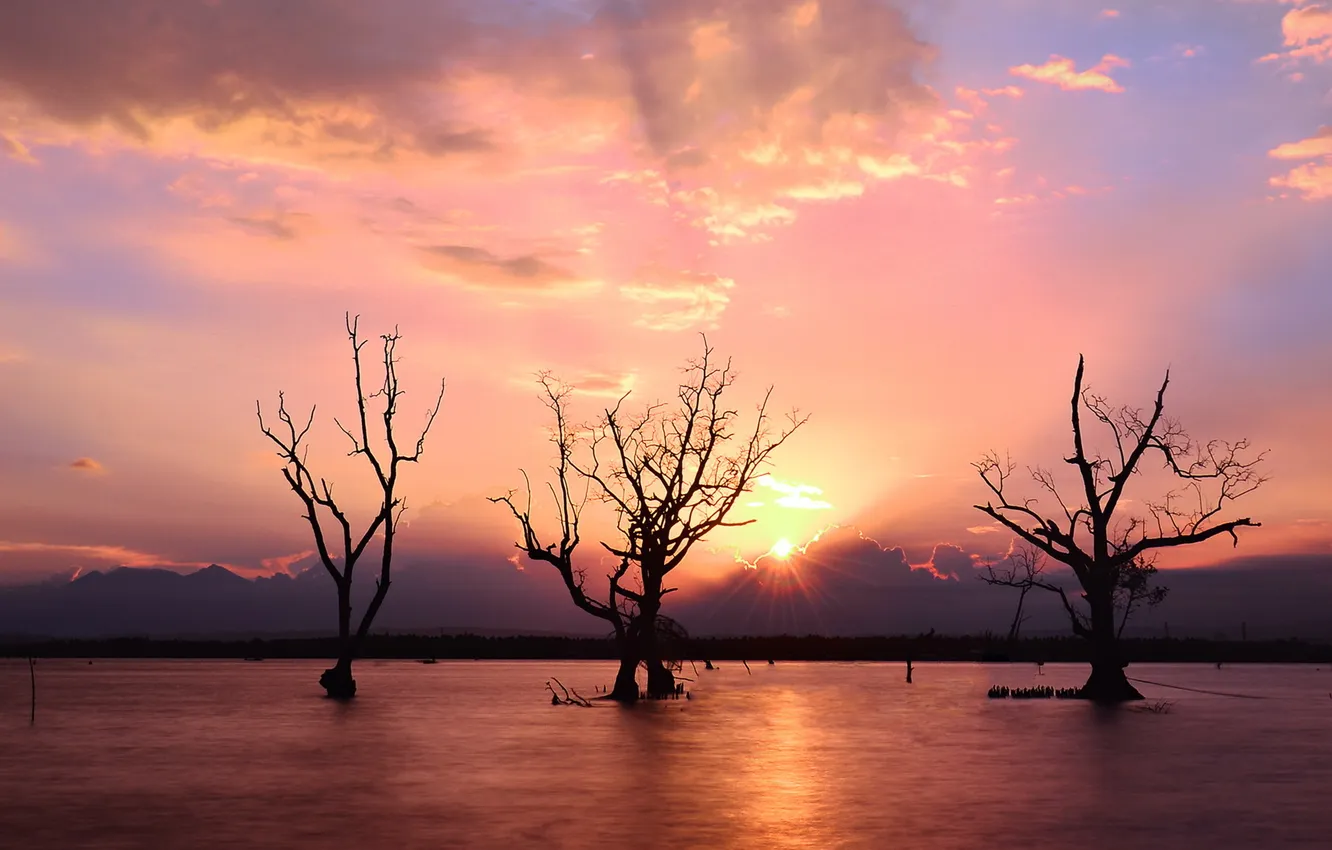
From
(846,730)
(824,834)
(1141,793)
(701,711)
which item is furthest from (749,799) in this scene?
(701,711)

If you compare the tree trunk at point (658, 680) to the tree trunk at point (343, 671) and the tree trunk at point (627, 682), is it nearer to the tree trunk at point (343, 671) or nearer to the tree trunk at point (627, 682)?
the tree trunk at point (627, 682)

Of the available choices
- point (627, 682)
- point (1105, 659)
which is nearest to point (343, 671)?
point (627, 682)

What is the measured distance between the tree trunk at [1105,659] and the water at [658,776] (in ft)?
12.9

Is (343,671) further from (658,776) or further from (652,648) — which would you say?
(658,776)

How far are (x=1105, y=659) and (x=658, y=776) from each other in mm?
31267

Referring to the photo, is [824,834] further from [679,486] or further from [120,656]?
[120,656]

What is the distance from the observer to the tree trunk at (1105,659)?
49219mm

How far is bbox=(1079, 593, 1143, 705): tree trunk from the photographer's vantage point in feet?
161

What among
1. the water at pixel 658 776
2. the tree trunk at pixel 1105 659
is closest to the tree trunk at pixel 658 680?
the water at pixel 658 776

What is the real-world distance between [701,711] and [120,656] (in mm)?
132849

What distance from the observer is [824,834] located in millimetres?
17703

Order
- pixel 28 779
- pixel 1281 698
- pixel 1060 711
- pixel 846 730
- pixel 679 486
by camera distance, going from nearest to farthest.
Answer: pixel 28 779, pixel 846 730, pixel 1060 711, pixel 679 486, pixel 1281 698

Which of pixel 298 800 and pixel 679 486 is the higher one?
pixel 679 486

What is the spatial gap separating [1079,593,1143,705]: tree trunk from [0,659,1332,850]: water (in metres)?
3.95
